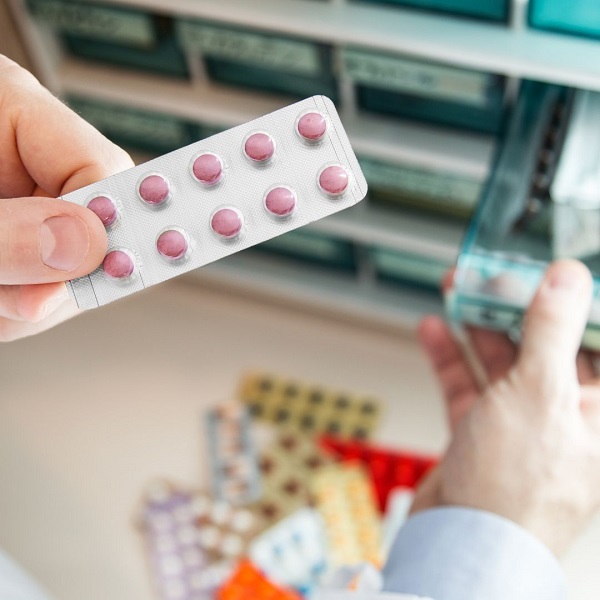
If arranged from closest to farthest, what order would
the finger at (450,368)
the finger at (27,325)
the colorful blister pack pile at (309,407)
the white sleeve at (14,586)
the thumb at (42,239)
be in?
1. the thumb at (42,239)
2. the finger at (27,325)
3. the white sleeve at (14,586)
4. the finger at (450,368)
5. the colorful blister pack pile at (309,407)

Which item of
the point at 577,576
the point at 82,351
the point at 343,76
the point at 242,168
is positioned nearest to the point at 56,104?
the point at 242,168

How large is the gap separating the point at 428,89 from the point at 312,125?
14.0 inches

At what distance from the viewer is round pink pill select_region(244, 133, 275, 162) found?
1.68 ft

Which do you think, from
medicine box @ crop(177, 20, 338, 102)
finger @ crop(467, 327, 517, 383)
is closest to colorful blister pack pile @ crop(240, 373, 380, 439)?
finger @ crop(467, 327, 517, 383)

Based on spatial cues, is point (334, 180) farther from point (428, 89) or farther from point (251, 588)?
point (251, 588)

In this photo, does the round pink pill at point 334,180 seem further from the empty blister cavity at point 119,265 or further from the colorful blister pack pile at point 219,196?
the empty blister cavity at point 119,265

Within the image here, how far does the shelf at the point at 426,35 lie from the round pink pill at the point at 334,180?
297mm

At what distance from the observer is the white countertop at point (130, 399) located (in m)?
1.03

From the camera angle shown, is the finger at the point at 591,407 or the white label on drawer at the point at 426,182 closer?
the finger at the point at 591,407

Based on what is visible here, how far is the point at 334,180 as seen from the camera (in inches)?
19.8

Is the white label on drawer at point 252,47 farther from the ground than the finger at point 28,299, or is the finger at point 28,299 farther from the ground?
the white label on drawer at point 252,47

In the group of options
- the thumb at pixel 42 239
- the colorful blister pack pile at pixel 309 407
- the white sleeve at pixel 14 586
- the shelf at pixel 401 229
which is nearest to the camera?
the thumb at pixel 42 239

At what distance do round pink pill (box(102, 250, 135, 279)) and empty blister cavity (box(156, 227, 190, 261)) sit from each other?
0.02 metres

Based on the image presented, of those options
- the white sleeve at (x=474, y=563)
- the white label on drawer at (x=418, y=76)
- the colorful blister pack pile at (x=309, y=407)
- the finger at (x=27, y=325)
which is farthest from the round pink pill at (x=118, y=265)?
the colorful blister pack pile at (x=309, y=407)
